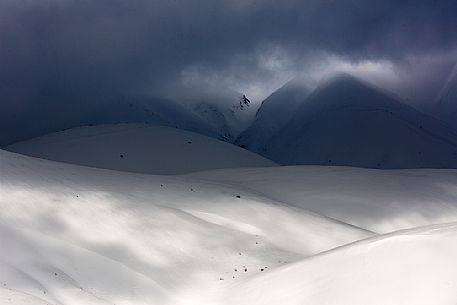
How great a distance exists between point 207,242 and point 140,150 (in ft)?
56.9

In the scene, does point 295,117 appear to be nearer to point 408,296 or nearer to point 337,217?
point 337,217

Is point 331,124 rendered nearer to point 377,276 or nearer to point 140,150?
point 140,150

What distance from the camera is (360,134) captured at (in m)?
59.2

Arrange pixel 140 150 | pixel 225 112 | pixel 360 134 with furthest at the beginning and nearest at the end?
pixel 225 112
pixel 360 134
pixel 140 150

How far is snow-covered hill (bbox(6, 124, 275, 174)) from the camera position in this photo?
26203 mm

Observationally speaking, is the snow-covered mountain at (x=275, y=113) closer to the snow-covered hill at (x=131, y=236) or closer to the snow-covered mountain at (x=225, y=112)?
the snow-covered mountain at (x=225, y=112)

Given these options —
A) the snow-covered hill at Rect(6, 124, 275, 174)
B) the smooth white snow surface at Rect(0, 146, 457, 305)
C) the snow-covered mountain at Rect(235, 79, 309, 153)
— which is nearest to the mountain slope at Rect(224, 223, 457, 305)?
the smooth white snow surface at Rect(0, 146, 457, 305)

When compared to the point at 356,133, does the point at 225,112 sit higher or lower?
higher

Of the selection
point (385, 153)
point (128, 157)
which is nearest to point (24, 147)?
point (128, 157)

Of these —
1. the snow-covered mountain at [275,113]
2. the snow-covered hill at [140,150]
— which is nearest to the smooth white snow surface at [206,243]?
the snow-covered hill at [140,150]

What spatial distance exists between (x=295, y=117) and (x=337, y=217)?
6701cm

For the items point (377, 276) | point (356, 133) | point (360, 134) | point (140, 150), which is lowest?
point (377, 276)

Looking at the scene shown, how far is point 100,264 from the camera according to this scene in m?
8.46

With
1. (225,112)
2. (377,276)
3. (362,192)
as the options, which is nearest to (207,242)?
(377,276)
